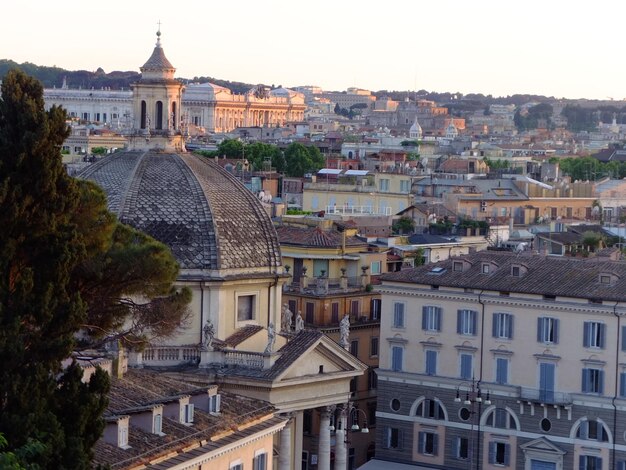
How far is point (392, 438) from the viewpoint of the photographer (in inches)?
2046

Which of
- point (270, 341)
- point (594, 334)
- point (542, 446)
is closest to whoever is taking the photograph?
point (270, 341)

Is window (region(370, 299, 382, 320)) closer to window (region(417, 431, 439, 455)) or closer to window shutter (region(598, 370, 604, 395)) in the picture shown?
window (region(417, 431, 439, 455))

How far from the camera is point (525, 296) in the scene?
49.8 metres

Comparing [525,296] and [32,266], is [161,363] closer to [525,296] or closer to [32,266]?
[525,296]

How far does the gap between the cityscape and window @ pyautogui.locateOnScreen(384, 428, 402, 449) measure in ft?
0.23

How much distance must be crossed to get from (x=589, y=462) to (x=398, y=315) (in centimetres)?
594

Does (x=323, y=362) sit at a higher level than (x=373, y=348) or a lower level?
higher

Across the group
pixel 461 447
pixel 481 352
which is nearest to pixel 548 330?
pixel 481 352

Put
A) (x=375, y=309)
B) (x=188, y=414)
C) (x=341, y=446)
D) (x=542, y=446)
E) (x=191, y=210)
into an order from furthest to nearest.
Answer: (x=375, y=309)
(x=542, y=446)
(x=341, y=446)
(x=191, y=210)
(x=188, y=414)

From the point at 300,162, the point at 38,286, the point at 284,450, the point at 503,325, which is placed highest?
the point at 38,286

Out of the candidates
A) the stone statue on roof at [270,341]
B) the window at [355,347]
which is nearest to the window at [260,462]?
the stone statue on roof at [270,341]

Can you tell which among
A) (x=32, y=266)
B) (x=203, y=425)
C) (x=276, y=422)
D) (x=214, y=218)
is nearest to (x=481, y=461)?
(x=214, y=218)

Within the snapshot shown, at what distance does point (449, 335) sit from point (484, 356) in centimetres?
108

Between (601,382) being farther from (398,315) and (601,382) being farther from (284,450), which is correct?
(284,450)
